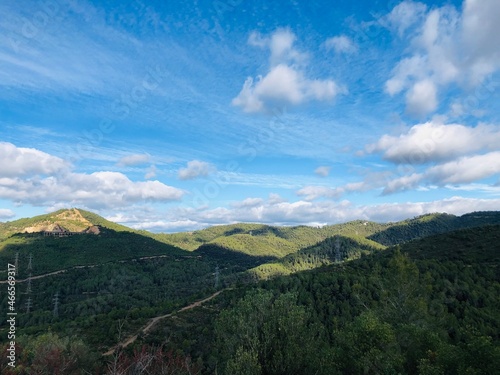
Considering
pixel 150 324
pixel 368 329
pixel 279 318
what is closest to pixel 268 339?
pixel 279 318

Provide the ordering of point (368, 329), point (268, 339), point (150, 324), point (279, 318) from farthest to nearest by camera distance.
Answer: point (150, 324)
point (279, 318)
point (368, 329)
point (268, 339)

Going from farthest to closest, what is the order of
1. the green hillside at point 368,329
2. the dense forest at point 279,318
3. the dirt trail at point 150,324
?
the dirt trail at point 150,324 < the dense forest at point 279,318 < the green hillside at point 368,329

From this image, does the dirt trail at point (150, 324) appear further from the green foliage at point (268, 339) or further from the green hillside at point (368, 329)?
the green foliage at point (268, 339)

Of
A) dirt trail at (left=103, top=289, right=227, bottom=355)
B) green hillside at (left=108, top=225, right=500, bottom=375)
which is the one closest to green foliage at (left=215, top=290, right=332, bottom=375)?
green hillside at (left=108, top=225, right=500, bottom=375)

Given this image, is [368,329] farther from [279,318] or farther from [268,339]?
[268,339]

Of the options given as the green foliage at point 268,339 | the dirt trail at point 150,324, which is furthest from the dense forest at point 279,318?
the dirt trail at point 150,324

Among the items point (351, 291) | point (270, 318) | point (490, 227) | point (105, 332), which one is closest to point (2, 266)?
point (105, 332)

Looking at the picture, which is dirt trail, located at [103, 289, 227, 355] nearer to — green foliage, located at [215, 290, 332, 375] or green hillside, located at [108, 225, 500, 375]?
green hillside, located at [108, 225, 500, 375]

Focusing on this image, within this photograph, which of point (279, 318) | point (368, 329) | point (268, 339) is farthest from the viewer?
point (279, 318)

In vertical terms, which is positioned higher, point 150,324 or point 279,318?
point 279,318
